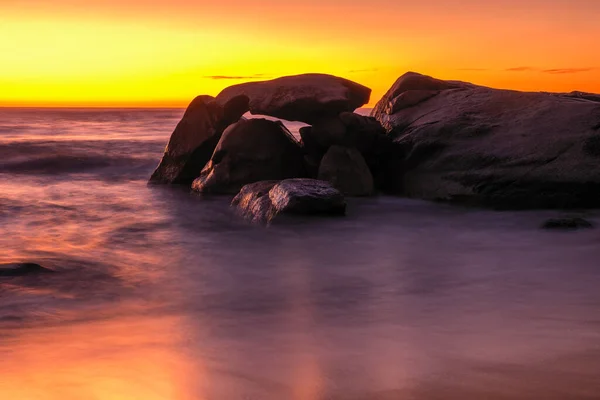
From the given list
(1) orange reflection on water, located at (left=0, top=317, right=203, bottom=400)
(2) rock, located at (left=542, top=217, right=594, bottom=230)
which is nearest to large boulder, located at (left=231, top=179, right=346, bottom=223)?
(2) rock, located at (left=542, top=217, right=594, bottom=230)

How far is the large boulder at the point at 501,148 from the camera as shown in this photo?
9.49m

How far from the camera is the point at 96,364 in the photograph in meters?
3.81

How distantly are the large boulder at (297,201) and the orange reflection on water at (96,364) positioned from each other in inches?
160

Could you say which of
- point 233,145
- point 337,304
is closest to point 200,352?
point 337,304

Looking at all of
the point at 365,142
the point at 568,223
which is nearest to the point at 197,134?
the point at 365,142

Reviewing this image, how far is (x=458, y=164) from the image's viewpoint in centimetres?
1023

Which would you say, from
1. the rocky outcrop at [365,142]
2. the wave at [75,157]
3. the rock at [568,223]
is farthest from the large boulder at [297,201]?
the wave at [75,157]

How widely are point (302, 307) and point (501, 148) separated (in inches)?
232

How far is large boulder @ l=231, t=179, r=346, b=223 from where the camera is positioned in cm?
867

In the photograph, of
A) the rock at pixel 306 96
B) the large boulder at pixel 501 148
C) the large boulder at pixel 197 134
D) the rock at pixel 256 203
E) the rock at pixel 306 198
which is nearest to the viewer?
the rock at pixel 306 198

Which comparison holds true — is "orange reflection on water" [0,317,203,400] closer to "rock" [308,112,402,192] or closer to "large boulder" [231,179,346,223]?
"large boulder" [231,179,346,223]

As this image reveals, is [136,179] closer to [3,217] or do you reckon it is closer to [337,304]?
[3,217]

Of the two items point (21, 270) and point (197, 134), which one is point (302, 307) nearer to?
point (21, 270)

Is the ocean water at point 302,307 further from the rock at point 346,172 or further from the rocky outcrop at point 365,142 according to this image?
the rocky outcrop at point 365,142
